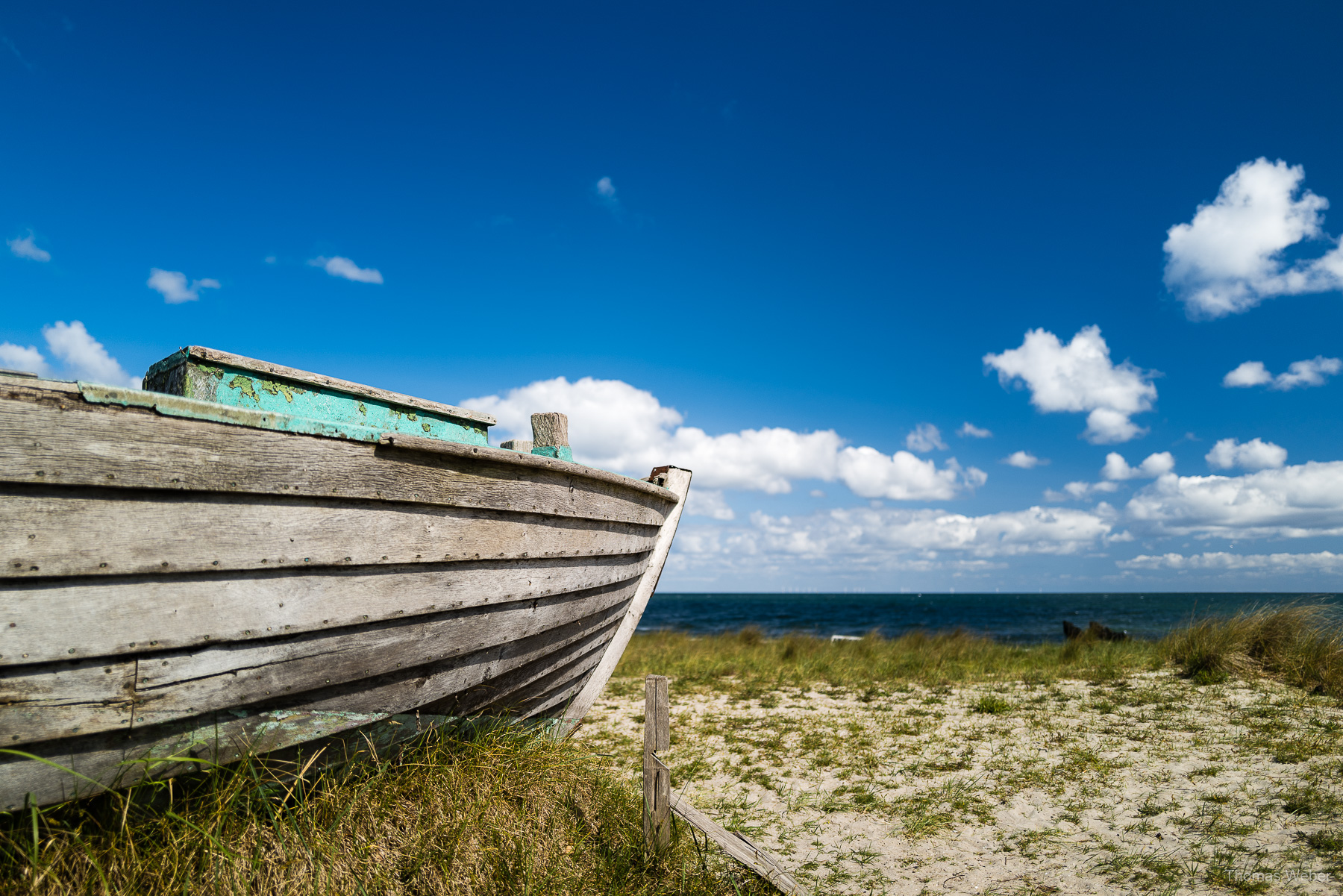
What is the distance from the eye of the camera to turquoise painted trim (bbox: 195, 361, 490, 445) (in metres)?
2.57

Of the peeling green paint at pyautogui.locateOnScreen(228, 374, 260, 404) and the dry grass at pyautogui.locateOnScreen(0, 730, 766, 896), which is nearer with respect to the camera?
the dry grass at pyautogui.locateOnScreen(0, 730, 766, 896)

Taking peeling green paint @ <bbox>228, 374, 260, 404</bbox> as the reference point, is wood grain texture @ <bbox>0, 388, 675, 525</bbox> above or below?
below

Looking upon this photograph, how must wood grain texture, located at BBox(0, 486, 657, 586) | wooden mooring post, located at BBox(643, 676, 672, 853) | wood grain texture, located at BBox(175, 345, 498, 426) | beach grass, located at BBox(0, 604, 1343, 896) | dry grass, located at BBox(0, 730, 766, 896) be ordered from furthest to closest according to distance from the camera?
wooden mooring post, located at BBox(643, 676, 672, 853)
wood grain texture, located at BBox(175, 345, 498, 426)
beach grass, located at BBox(0, 604, 1343, 896)
dry grass, located at BBox(0, 730, 766, 896)
wood grain texture, located at BBox(0, 486, 657, 586)

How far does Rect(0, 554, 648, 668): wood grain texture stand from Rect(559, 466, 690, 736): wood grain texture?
6.99ft

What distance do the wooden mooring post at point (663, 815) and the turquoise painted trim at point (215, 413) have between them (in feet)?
6.91

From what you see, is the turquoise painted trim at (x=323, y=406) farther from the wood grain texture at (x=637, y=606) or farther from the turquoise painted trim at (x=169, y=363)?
the wood grain texture at (x=637, y=606)

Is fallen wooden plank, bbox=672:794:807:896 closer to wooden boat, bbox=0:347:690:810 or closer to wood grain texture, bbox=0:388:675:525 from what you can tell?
wooden boat, bbox=0:347:690:810

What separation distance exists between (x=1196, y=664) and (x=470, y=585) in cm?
1021

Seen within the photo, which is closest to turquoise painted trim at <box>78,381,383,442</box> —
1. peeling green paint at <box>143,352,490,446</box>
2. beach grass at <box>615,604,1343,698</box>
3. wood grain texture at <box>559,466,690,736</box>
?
peeling green paint at <box>143,352,490,446</box>

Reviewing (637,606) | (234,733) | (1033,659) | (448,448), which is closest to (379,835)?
(234,733)

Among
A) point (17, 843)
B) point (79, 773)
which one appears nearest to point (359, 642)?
point (79, 773)

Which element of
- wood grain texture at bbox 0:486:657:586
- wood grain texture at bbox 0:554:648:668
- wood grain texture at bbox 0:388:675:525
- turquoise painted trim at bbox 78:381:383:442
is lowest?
wood grain texture at bbox 0:554:648:668

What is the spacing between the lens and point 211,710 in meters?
1.98

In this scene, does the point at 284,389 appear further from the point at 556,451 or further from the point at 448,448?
the point at 556,451
